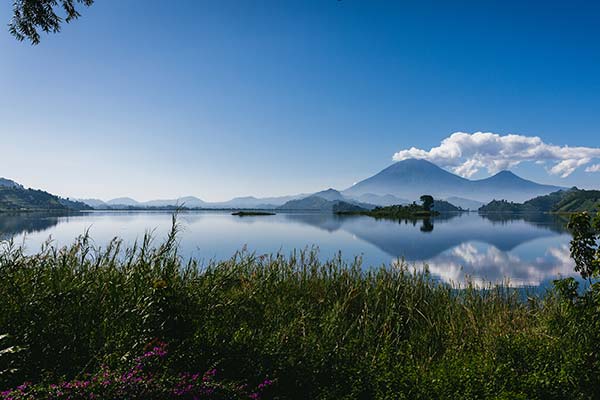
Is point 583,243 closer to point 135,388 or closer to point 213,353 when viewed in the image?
point 213,353

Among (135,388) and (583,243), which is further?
(583,243)

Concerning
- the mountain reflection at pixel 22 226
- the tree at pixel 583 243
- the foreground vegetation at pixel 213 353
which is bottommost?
the mountain reflection at pixel 22 226

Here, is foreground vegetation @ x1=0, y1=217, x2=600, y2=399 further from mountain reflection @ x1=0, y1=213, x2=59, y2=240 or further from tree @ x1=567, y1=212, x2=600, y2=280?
mountain reflection @ x1=0, y1=213, x2=59, y2=240

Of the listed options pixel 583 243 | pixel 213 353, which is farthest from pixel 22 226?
pixel 583 243

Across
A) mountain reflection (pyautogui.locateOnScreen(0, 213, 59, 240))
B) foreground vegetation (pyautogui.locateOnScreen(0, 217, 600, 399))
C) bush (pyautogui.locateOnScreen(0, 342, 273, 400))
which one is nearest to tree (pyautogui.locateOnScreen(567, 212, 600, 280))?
foreground vegetation (pyautogui.locateOnScreen(0, 217, 600, 399))

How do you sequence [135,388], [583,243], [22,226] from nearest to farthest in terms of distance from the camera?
[135,388] < [583,243] < [22,226]

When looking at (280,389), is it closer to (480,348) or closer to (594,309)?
(480,348)

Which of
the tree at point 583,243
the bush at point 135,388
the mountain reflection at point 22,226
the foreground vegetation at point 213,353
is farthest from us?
the mountain reflection at point 22,226

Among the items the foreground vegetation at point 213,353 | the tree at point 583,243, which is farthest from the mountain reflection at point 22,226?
the tree at point 583,243

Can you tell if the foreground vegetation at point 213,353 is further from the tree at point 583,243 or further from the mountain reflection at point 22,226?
the mountain reflection at point 22,226

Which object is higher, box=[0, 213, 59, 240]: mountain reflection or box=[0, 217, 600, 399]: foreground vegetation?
box=[0, 217, 600, 399]: foreground vegetation

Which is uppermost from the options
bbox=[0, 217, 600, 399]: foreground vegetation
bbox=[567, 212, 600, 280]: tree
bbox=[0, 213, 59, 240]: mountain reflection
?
bbox=[567, 212, 600, 280]: tree

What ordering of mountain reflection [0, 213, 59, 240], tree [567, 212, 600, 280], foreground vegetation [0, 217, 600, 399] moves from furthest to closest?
mountain reflection [0, 213, 59, 240] → tree [567, 212, 600, 280] → foreground vegetation [0, 217, 600, 399]

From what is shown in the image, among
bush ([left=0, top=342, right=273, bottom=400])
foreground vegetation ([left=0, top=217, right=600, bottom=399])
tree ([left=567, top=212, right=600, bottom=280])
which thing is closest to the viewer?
bush ([left=0, top=342, right=273, bottom=400])
